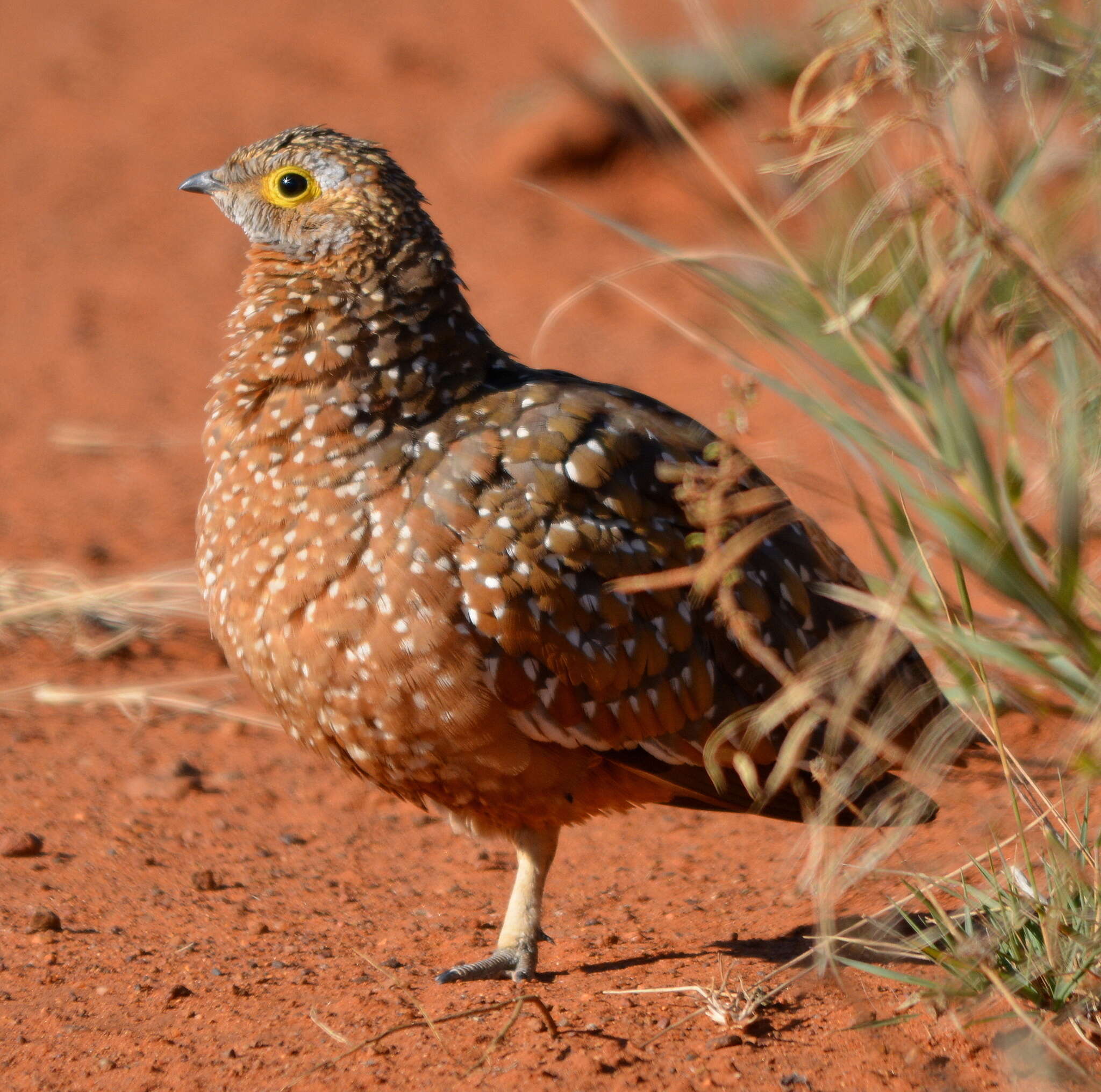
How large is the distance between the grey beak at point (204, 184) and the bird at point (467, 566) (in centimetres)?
13

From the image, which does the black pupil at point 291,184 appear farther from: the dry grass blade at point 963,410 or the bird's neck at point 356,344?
the dry grass blade at point 963,410

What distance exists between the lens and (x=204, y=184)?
4.47 metres

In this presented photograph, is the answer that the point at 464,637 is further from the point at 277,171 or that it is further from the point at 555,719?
the point at 277,171

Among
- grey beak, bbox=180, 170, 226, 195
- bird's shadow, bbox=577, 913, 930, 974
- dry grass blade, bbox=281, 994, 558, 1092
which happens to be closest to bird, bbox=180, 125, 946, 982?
grey beak, bbox=180, 170, 226, 195

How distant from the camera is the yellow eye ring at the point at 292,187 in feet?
13.6

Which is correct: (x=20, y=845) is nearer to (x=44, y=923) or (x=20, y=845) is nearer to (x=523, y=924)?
(x=44, y=923)

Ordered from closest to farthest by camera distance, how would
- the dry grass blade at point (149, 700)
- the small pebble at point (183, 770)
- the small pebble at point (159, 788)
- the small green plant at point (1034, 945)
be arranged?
the small green plant at point (1034, 945) → the small pebble at point (159, 788) → the small pebble at point (183, 770) → the dry grass blade at point (149, 700)

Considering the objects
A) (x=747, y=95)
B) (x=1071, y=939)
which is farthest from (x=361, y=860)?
(x=747, y=95)

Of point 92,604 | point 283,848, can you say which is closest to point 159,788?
point 283,848

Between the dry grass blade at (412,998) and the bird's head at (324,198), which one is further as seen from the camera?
the bird's head at (324,198)

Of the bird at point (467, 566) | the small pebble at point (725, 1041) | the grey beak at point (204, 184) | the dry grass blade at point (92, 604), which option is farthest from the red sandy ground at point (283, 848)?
the grey beak at point (204, 184)

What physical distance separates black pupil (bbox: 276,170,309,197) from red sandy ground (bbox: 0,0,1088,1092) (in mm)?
884

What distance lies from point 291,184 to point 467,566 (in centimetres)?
142

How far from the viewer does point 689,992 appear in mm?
3641
